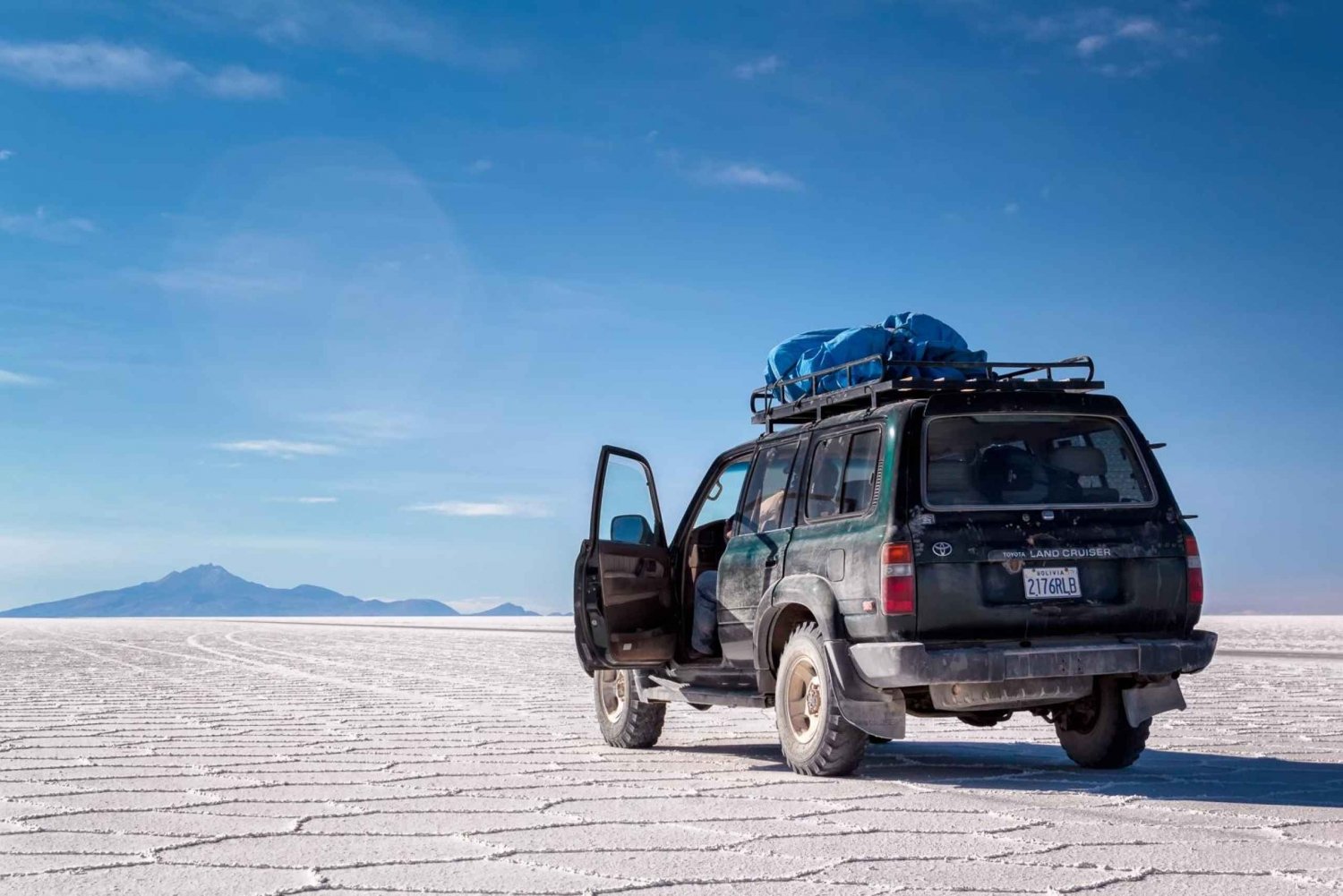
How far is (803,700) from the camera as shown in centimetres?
834

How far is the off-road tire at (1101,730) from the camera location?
27.3 feet

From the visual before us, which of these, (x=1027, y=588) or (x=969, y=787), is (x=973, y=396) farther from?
(x=969, y=787)

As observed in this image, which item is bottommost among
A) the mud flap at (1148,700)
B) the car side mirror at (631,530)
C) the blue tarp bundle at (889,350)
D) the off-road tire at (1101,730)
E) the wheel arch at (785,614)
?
the off-road tire at (1101,730)

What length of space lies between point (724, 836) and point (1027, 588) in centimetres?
248

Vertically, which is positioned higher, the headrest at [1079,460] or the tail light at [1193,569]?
the headrest at [1079,460]

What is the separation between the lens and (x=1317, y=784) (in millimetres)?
7613

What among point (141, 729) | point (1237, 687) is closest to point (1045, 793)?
point (141, 729)

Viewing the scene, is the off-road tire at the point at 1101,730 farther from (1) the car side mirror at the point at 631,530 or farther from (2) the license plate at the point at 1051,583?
(1) the car side mirror at the point at 631,530

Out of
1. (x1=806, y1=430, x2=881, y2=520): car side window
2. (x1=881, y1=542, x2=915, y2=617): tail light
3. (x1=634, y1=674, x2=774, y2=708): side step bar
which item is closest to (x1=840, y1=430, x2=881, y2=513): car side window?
(x1=806, y1=430, x2=881, y2=520): car side window

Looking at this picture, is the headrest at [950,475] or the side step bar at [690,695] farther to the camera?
the side step bar at [690,695]

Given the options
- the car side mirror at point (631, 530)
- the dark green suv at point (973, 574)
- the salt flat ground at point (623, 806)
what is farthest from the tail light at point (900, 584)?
the car side mirror at point (631, 530)

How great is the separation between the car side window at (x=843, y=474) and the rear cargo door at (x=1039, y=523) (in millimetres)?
306

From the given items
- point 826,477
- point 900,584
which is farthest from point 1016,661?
point 826,477

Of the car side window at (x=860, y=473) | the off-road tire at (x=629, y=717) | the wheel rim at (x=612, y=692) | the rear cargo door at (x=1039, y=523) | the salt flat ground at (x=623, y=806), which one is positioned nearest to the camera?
the salt flat ground at (x=623, y=806)
